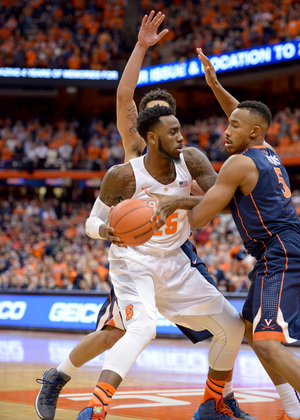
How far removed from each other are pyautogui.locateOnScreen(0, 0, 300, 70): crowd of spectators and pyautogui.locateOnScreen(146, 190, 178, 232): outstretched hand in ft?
53.5

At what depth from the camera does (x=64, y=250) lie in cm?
1688

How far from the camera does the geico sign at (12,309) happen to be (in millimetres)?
12719

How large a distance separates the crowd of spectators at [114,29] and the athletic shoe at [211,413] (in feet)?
54.2

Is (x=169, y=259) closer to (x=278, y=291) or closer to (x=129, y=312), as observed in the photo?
(x=129, y=312)

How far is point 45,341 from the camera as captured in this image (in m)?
10.5

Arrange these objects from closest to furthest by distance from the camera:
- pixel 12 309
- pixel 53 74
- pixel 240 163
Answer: pixel 240 163
pixel 12 309
pixel 53 74

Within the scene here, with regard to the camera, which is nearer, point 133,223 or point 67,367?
point 133,223

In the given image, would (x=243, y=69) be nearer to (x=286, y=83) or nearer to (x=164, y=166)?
(x=286, y=83)

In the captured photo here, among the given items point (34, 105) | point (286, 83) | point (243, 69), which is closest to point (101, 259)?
point (243, 69)

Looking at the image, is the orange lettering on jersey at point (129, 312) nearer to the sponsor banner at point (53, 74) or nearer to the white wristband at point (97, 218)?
the white wristband at point (97, 218)

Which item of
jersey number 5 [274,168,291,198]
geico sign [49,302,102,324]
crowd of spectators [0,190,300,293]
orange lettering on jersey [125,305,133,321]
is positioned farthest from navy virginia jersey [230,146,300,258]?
geico sign [49,302,102,324]

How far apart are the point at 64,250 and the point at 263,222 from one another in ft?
43.9

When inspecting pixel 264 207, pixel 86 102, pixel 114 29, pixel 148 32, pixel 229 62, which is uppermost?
pixel 114 29

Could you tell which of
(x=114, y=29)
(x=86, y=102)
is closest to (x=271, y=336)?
(x=114, y=29)
